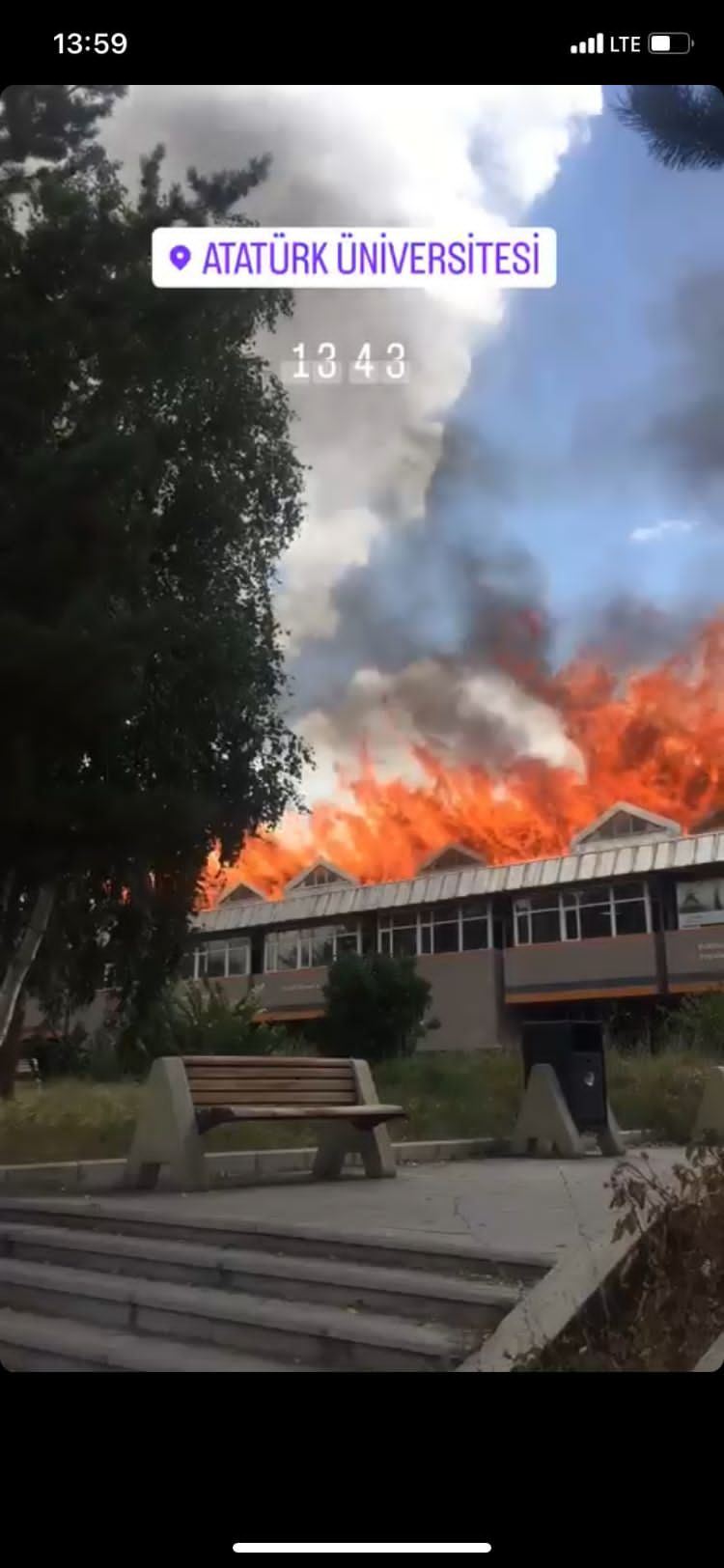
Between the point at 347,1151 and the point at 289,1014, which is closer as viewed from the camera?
the point at 289,1014

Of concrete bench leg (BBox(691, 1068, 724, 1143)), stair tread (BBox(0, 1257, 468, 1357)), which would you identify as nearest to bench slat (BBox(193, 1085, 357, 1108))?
stair tread (BBox(0, 1257, 468, 1357))

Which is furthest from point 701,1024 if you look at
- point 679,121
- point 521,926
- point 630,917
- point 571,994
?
point 679,121

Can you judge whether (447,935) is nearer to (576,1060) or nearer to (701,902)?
(701,902)

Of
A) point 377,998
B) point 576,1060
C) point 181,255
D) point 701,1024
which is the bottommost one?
point 576,1060

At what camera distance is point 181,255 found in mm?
2793

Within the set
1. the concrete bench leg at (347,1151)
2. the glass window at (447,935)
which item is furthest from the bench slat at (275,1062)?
the concrete bench leg at (347,1151)

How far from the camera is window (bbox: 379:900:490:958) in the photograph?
9.70 ft

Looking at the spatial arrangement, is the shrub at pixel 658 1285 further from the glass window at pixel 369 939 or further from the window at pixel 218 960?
the window at pixel 218 960

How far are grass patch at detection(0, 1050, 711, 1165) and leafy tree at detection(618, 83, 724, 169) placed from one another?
211cm

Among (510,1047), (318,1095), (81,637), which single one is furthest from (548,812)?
(318,1095)
